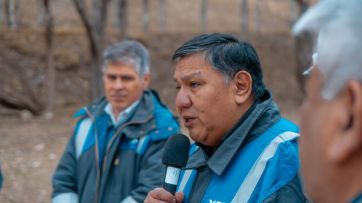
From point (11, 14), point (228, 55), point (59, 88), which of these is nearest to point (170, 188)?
point (228, 55)

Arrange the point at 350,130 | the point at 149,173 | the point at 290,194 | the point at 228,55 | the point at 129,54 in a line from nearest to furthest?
the point at 350,130 → the point at 290,194 → the point at 228,55 → the point at 149,173 → the point at 129,54

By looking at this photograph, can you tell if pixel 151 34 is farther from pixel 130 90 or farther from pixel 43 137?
pixel 130 90

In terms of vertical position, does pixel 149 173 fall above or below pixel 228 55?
below

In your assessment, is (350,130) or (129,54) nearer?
(350,130)

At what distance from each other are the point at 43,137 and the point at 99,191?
23.2ft

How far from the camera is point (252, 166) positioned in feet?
9.29

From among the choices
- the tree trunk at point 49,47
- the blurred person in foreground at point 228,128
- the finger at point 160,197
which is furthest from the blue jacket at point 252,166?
the tree trunk at point 49,47

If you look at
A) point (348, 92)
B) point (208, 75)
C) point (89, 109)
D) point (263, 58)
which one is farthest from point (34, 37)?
point (348, 92)

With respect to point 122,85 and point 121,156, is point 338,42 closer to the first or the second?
point 121,156

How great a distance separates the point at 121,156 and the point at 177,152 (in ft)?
4.92

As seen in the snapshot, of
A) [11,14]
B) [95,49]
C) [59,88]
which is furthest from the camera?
[11,14]

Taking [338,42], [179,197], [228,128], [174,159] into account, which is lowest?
[179,197]

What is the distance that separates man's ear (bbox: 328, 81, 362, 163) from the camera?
4.78 ft

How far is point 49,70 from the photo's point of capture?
43.5 feet
